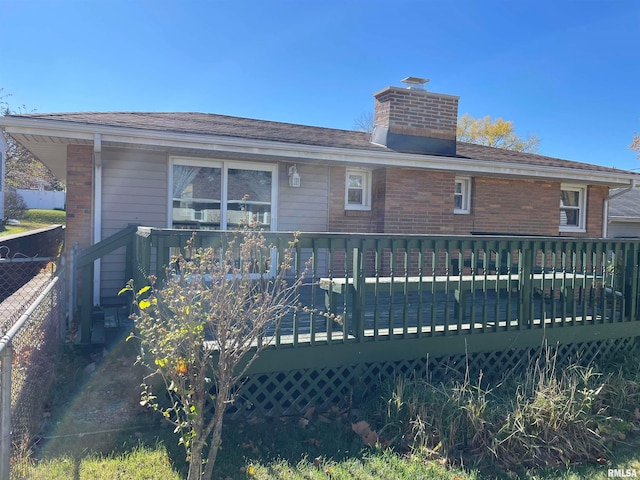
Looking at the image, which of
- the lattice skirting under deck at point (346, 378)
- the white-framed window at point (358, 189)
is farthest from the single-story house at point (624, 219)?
the lattice skirting under deck at point (346, 378)

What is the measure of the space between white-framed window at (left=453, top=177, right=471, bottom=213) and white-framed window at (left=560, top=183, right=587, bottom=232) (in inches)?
115

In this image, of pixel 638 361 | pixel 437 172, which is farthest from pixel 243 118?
pixel 638 361

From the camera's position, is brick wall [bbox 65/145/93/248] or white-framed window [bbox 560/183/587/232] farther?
white-framed window [bbox 560/183/587/232]

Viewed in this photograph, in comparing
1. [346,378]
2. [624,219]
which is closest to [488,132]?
[624,219]

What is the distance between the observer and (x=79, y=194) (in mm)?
6863

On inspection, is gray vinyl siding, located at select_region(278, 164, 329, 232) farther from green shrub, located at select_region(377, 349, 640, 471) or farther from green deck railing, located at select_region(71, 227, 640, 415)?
green shrub, located at select_region(377, 349, 640, 471)

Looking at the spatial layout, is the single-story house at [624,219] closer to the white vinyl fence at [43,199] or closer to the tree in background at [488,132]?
the tree in background at [488,132]

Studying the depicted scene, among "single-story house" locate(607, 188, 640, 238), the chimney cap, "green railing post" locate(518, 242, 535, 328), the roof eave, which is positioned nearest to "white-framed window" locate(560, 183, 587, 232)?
the roof eave

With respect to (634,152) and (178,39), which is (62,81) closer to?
(178,39)

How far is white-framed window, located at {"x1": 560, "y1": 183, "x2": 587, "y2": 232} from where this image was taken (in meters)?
11.1

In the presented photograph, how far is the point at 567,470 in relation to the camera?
3561mm

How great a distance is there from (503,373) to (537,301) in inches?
121

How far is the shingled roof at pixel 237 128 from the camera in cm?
666

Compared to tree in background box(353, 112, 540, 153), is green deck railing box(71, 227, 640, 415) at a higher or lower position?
lower
